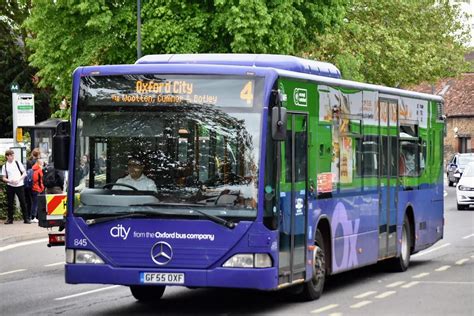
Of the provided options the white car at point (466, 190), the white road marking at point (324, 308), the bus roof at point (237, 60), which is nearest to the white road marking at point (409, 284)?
the white road marking at point (324, 308)

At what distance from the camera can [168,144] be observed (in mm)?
14656

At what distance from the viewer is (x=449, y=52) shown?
6412 centimetres

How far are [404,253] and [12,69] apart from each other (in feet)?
160

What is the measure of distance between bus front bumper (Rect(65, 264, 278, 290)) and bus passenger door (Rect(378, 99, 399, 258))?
528cm

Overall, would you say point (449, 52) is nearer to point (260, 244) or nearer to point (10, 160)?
point (10, 160)

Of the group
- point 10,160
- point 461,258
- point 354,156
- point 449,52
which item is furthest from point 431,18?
point 354,156

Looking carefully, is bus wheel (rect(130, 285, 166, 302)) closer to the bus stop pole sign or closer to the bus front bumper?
the bus front bumper

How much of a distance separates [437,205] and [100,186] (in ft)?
31.5

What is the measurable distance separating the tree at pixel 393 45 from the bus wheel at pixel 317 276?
3774 cm

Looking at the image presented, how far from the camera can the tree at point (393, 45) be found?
186 ft

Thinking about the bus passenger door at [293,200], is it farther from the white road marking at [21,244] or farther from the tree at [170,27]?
the tree at [170,27]

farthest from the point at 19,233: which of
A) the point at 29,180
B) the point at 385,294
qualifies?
the point at 385,294

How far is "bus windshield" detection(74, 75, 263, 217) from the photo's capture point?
14445mm

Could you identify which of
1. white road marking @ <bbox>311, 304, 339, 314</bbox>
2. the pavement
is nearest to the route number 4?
white road marking @ <bbox>311, 304, 339, 314</bbox>
